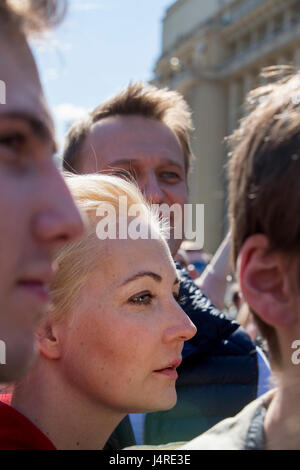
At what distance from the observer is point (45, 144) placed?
1.34m

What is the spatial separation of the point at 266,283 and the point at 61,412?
870 mm

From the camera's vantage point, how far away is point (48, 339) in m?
1.97

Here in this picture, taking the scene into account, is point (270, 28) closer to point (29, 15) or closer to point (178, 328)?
point (178, 328)

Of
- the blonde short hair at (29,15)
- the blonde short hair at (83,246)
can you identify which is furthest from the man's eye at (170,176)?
the blonde short hair at (29,15)

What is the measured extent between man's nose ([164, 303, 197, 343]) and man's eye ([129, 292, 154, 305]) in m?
0.09

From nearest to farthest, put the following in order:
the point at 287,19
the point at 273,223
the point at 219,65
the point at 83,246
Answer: the point at 273,223 < the point at 83,246 < the point at 287,19 < the point at 219,65

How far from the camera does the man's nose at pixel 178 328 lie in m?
1.93

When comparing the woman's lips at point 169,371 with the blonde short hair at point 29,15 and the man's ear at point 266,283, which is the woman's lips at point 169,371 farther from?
the blonde short hair at point 29,15

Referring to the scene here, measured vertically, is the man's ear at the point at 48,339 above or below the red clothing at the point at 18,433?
above

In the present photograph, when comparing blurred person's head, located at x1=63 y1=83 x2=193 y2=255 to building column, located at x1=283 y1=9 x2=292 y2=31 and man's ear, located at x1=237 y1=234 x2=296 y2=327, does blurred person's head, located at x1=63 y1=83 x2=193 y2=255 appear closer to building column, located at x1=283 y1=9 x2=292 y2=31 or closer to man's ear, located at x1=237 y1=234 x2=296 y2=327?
man's ear, located at x1=237 y1=234 x2=296 y2=327

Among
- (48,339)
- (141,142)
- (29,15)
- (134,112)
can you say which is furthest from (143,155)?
(29,15)

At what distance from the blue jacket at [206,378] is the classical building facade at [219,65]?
30146mm
